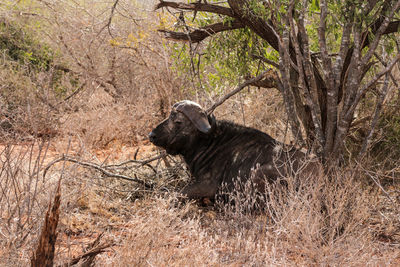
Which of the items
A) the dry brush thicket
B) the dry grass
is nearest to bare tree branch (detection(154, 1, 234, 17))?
the dry brush thicket

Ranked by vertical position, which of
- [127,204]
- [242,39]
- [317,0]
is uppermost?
[317,0]

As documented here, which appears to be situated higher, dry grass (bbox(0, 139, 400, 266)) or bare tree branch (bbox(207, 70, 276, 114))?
bare tree branch (bbox(207, 70, 276, 114))

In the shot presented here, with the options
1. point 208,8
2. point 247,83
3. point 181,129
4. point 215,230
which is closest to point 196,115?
point 181,129

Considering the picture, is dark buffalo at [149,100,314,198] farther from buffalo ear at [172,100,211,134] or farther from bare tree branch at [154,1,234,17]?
bare tree branch at [154,1,234,17]

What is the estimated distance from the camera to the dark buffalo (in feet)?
21.6

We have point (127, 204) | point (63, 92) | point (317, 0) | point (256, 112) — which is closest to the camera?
point (317, 0)

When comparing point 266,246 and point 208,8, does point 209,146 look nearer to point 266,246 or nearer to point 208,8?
point 208,8

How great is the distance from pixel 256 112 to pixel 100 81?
484cm

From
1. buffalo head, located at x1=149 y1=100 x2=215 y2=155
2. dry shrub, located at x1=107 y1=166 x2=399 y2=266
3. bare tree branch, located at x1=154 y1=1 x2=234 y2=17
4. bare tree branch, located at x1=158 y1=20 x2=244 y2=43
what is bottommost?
dry shrub, located at x1=107 y1=166 x2=399 y2=266

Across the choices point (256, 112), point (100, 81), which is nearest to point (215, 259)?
point (256, 112)

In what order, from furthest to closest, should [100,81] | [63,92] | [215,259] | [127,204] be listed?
[63,92] < [100,81] < [127,204] < [215,259]

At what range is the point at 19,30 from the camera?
14852 mm

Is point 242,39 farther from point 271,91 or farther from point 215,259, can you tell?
point 215,259

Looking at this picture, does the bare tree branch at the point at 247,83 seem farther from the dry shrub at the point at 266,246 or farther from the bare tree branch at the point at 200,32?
the dry shrub at the point at 266,246
